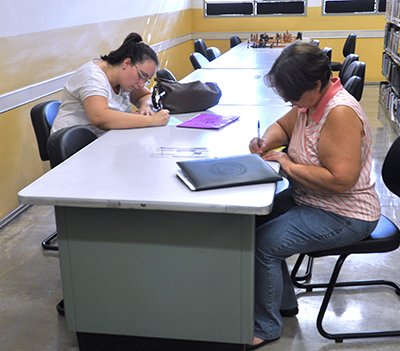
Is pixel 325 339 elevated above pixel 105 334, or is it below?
below

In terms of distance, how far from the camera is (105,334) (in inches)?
76.0

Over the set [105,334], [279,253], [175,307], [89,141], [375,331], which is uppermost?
[89,141]

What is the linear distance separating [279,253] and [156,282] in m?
0.44

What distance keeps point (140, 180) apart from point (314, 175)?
0.58 m

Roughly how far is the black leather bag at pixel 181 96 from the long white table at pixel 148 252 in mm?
829

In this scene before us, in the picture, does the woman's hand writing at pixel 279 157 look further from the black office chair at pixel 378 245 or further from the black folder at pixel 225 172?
the black office chair at pixel 378 245

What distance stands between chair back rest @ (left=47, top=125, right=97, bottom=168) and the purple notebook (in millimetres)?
471

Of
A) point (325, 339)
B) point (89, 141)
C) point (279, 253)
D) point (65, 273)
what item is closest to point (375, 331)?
point (325, 339)

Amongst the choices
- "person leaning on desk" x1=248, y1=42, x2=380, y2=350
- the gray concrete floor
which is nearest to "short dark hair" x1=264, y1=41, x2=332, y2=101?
"person leaning on desk" x1=248, y1=42, x2=380, y2=350

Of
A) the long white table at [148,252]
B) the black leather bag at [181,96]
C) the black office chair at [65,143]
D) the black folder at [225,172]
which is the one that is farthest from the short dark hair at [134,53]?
the black folder at [225,172]

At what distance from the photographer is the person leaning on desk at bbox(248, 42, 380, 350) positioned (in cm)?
173

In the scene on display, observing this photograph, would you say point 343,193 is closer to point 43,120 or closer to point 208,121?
point 208,121

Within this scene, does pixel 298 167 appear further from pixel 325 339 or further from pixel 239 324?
pixel 325 339

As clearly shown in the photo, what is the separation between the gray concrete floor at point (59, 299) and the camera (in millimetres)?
2092
